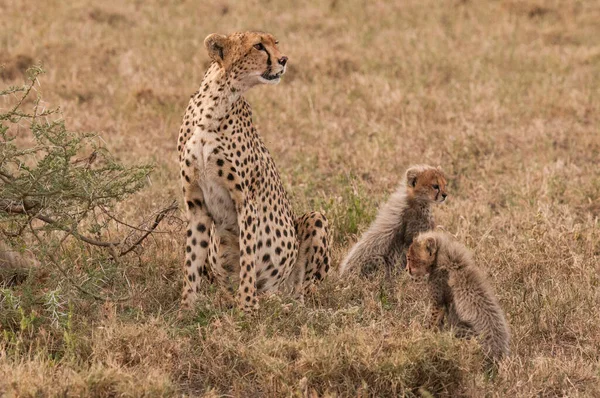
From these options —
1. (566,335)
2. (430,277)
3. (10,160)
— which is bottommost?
(566,335)

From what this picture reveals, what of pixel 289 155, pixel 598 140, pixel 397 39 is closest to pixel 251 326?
pixel 289 155

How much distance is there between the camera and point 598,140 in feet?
23.1

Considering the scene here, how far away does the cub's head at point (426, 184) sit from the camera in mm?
5137

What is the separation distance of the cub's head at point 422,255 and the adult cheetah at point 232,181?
2.24 ft

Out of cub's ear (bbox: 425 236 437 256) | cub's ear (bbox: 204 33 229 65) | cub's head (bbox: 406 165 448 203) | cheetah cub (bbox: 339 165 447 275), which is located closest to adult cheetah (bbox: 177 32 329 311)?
cub's ear (bbox: 204 33 229 65)

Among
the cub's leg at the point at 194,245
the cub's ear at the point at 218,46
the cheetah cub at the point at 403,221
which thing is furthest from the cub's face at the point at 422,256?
the cub's ear at the point at 218,46

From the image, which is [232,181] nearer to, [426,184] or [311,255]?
[311,255]

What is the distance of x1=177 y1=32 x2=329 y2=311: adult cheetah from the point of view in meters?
4.24

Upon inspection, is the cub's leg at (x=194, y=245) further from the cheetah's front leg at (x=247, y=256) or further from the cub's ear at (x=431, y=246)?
the cub's ear at (x=431, y=246)

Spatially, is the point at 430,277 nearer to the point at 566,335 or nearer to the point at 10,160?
the point at 566,335

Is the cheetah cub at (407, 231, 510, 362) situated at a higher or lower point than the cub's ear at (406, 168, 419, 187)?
lower

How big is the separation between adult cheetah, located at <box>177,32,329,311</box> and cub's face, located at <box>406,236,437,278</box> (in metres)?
0.68

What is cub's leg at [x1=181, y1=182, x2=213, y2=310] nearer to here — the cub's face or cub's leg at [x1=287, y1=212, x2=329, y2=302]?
cub's leg at [x1=287, y1=212, x2=329, y2=302]

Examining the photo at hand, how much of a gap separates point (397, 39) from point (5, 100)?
399 cm
